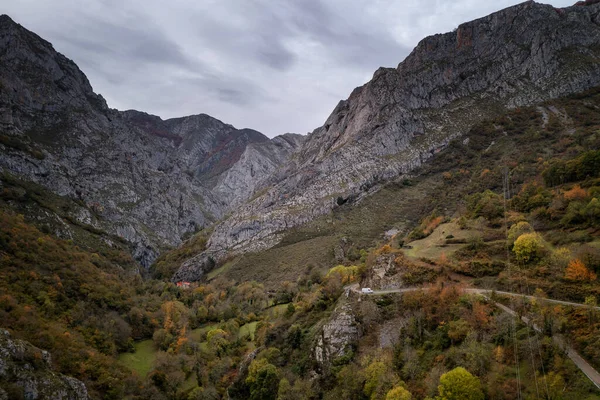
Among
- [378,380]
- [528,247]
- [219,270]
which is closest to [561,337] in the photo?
[528,247]

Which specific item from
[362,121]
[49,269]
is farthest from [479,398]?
[362,121]

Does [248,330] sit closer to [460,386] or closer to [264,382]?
[264,382]

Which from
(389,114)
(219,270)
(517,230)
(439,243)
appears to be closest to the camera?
(517,230)

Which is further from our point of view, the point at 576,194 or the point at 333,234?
the point at 333,234

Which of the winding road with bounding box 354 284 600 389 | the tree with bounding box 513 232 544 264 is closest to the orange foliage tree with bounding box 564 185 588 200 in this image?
the tree with bounding box 513 232 544 264

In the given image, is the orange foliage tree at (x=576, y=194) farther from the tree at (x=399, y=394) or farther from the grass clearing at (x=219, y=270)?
the grass clearing at (x=219, y=270)
